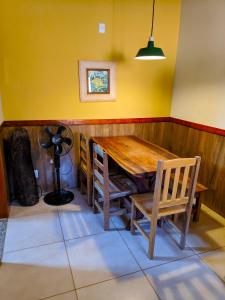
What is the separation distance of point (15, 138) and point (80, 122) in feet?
2.89

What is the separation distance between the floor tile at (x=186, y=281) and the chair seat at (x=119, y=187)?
77 cm

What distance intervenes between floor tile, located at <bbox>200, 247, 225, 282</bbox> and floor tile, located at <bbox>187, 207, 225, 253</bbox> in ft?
0.18

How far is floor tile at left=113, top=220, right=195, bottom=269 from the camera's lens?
1967 millimetres

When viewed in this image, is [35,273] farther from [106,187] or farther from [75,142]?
[75,142]

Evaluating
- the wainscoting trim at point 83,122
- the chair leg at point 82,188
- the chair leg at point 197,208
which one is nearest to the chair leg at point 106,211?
the chair leg at point 82,188

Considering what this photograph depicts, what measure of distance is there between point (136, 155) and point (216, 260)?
1.25 metres

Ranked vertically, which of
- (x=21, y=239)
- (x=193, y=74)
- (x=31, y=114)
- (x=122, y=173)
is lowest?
(x=21, y=239)

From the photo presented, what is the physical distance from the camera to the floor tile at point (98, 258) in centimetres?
180

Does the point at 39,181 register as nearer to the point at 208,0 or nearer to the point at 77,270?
the point at 77,270

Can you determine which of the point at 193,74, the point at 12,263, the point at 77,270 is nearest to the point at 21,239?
the point at 12,263

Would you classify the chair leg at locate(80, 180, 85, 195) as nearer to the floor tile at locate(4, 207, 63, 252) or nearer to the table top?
the floor tile at locate(4, 207, 63, 252)

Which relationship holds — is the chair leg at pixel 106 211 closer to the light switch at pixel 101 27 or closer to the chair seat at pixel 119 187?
the chair seat at pixel 119 187

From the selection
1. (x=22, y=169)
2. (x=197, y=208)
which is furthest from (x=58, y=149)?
(x=197, y=208)

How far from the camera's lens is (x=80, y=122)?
3.06 metres
